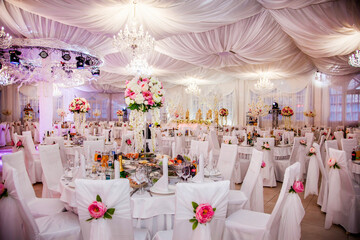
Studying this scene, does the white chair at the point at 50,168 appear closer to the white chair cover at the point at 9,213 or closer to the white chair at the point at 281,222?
the white chair cover at the point at 9,213

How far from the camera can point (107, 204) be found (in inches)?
68.8

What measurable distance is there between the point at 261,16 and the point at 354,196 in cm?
400

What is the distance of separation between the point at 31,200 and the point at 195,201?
Result: 6.65 feet

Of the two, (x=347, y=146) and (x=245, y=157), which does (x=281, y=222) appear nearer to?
(x=347, y=146)

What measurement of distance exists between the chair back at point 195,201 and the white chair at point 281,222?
572 mm

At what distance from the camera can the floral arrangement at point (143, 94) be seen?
3.01m

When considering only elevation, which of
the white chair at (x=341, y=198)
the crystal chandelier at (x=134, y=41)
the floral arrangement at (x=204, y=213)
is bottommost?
the white chair at (x=341, y=198)

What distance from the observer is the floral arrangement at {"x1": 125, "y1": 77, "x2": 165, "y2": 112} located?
9.87ft

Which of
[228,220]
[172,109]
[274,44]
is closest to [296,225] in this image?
[228,220]

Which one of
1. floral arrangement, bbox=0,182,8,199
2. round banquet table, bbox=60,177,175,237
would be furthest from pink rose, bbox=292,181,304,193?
floral arrangement, bbox=0,182,8,199

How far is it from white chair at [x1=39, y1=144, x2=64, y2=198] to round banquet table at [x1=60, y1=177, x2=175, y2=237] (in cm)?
103

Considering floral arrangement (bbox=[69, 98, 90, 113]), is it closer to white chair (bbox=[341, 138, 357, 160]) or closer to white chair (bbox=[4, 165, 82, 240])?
white chair (bbox=[4, 165, 82, 240])

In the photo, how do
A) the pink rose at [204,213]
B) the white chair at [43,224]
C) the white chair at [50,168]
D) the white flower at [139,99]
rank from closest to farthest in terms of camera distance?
the pink rose at [204,213]
the white chair at [43,224]
the white flower at [139,99]
the white chair at [50,168]

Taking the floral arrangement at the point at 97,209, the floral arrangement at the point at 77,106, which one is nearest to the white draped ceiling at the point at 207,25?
the floral arrangement at the point at 77,106
